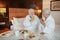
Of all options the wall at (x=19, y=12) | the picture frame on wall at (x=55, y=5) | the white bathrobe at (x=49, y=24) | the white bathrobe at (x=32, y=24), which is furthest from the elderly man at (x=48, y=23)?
the wall at (x=19, y=12)

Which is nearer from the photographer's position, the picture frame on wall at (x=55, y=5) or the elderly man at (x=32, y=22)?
the elderly man at (x=32, y=22)

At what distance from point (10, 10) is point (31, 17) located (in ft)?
7.64

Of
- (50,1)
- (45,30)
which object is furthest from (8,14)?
(45,30)

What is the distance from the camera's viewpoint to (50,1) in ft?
12.3

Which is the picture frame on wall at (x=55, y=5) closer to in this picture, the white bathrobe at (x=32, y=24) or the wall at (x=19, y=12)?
the wall at (x=19, y=12)

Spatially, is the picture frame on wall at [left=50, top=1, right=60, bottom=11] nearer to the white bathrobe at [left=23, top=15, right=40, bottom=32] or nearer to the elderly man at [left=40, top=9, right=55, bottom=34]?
the white bathrobe at [left=23, top=15, right=40, bottom=32]

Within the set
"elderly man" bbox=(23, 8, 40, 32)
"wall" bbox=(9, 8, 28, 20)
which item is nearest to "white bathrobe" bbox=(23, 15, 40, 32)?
"elderly man" bbox=(23, 8, 40, 32)

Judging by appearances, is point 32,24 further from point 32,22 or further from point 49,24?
point 49,24

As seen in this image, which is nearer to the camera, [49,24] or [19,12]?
[49,24]

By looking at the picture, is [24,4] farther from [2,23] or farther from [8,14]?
[2,23]

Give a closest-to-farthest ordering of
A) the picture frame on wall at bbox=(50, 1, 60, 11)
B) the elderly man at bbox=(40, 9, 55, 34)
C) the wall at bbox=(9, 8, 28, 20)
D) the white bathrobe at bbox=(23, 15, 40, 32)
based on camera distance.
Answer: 1. the elderly man at bbox=(40, 9, 55, 34)
2. the white bathrobe at bbox=(23, 15, 40, 32)
3. the picture frame on wall at bbox=(50, 1, 60, 11)
4. the wall at bbox=(9, 8, 28, 20)

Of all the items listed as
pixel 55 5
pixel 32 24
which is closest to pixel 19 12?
pixel 55 5

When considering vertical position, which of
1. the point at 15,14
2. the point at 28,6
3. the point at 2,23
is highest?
the point at 28,6

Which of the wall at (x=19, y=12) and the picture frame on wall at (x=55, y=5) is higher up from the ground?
the picture frame on wall at (x=55, y=5)
